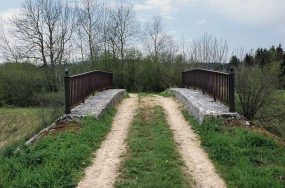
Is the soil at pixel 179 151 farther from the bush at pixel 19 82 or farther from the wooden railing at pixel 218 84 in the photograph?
the bush at pixel 19 82

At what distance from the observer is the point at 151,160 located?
13.8 ft

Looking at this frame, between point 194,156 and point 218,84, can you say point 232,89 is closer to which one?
point 218,84

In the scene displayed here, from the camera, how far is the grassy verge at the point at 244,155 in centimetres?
349

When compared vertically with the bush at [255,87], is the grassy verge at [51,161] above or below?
below

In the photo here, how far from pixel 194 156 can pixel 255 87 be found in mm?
4719

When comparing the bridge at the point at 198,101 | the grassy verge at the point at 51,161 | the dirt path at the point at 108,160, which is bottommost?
the dirt path at the point at 108,160

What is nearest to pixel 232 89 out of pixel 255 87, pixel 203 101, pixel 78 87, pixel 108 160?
pixel 203 101

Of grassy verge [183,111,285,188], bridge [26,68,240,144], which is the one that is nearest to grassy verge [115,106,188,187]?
grassy verge [183,111,285,188]

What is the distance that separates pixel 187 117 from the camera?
7656 millimetres

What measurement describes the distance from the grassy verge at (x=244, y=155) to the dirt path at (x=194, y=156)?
146 mm

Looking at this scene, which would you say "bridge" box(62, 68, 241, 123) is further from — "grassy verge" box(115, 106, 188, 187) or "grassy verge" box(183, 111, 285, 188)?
"grassy verge" box(115, 106, 188, 187)

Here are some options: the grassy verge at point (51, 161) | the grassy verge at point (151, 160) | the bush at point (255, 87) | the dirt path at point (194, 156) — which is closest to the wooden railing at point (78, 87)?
the grassy verge at point (51, 161)

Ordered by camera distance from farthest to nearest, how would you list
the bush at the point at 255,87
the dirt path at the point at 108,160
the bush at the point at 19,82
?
the bush at the point at 19,82 < the bush at the point at 255,87 < the dirt path at the point at 108,160

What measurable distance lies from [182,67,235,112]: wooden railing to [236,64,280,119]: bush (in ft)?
2.81
